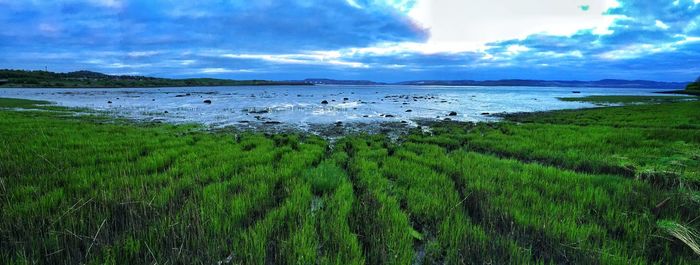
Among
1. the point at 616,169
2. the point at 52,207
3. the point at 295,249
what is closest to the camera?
the point at 295,249

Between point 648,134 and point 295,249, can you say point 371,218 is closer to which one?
point 295,249

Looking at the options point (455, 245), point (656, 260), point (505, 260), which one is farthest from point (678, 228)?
point (455, 245)

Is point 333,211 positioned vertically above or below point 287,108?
below

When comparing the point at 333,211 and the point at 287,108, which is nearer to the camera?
the point at 333,211

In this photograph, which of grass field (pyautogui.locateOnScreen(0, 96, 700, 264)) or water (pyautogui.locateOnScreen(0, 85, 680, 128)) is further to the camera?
water (pyautogui.locateOnScreen(0, 85, 680, 128))

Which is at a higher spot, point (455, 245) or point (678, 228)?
point (678, 228)

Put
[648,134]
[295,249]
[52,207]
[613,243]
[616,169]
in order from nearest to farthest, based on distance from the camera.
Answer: [295,249], [613,243], [52,207], [616,169], [648,134]

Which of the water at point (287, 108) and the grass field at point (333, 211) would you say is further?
the water at point (287, 108)

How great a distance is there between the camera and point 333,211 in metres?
5.06

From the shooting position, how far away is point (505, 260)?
3760 millimetres

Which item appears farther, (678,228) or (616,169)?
(616,169)

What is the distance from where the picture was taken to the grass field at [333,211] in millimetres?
3693

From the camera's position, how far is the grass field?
12.1 feet

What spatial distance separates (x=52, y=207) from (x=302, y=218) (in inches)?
160
